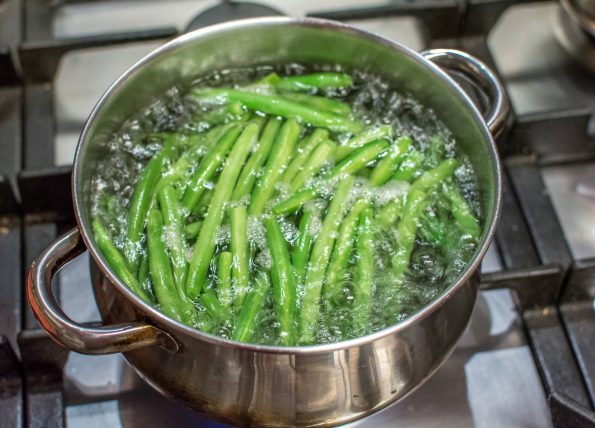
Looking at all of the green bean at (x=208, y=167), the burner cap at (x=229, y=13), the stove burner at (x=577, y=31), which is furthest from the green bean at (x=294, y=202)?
the stove burner at (x=577, y=31)

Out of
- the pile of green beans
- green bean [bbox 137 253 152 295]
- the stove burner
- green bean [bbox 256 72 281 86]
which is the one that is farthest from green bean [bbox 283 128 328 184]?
the stove burner

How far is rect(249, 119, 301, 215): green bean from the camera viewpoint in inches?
37.9

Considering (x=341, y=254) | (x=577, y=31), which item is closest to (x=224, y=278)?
(x=341, y=254)

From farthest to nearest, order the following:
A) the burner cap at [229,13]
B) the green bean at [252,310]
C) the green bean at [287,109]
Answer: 1. the burner cap at [229,13]
2. the green bean at [287,109]
3. the green bean at [252,310]

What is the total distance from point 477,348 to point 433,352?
20 cm

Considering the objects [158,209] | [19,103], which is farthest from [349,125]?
[19,103]

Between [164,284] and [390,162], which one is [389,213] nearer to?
[390,162]

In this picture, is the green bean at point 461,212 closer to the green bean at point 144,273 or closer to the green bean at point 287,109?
the green bean at point 287,109

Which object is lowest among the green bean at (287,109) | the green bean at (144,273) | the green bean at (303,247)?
the green bean at (144,273)

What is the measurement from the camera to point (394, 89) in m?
1.09

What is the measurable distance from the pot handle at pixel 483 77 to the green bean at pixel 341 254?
192mm

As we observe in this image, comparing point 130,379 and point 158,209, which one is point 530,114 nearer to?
point 158,209

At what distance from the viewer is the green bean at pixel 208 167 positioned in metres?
0.97

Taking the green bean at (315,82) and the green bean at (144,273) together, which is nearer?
the green bean at (144,273)
